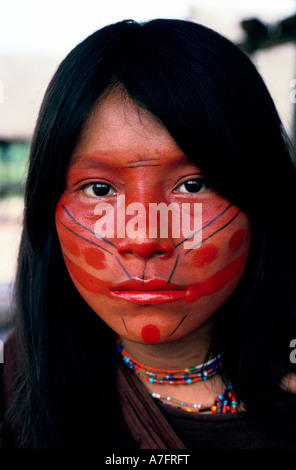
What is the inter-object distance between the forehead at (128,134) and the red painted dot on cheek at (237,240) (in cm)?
19

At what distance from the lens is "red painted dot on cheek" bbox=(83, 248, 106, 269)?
0.77 m

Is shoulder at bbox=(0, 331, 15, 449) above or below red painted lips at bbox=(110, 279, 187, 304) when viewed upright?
below

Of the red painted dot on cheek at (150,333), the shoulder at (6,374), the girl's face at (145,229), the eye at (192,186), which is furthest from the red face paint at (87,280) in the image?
the shoulder at (6,374)

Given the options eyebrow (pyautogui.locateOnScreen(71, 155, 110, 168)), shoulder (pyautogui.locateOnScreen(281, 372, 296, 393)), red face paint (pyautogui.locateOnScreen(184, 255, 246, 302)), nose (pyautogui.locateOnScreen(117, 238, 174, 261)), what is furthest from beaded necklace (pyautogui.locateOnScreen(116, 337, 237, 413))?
eyebrow (pyautogui.locateOnScreen(71, 155, 110, 168))

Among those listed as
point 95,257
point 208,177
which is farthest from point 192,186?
point 95,257

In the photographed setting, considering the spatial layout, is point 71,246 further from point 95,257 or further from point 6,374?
point 6,374

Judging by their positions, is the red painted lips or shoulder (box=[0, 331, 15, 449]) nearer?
the red painted lips

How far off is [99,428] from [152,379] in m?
0.18

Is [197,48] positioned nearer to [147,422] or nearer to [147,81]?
[147,81]

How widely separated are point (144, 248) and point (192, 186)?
0.17 metres

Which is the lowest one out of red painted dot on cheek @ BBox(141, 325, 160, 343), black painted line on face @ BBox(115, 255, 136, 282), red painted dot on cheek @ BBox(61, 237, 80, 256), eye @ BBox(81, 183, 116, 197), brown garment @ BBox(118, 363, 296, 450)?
brown garment @ BBox(118, 363, 296, 450)

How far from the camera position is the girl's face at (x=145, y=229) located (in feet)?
2.36

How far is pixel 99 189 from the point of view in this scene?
2.57ft

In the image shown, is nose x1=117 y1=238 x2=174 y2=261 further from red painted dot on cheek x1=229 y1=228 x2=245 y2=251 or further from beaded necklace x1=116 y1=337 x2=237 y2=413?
beaded necklace x1=116 y1=337 x2=237 y2=413
